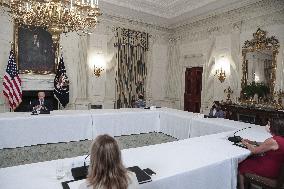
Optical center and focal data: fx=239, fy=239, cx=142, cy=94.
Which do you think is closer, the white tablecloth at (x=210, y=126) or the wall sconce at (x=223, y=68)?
the white tablecloth at (x=210, y=126)

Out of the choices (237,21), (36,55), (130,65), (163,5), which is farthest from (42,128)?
(237,21)

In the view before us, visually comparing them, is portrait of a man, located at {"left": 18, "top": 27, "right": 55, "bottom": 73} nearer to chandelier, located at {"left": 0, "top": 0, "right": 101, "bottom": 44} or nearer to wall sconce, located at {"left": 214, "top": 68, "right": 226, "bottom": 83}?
chandelier, located at {"left": 0, "top": 0, "right": 101, "bottom": 44}

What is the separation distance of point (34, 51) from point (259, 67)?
7749mm

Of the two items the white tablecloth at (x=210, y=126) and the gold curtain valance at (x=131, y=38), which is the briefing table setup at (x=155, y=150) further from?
the gold curtain valance at (x=131, y=38)

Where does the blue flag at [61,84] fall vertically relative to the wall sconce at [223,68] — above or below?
below

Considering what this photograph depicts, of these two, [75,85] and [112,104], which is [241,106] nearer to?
[112,104]

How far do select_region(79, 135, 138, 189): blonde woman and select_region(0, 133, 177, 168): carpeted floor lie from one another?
A: 3721 mm

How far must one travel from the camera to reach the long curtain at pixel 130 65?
10.4 metres

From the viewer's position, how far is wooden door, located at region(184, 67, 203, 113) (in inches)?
414

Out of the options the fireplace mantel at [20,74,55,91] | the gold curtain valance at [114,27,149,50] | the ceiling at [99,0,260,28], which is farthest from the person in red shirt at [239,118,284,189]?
the gold curtain valance at [114,27,149,50]

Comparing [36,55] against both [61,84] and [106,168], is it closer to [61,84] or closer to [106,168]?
[61,84]

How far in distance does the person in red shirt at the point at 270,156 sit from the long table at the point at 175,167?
17cm

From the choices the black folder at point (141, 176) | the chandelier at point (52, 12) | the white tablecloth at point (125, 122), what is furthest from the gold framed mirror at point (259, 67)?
the black folder at point (141, 176)

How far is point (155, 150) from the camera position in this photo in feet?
10.6
